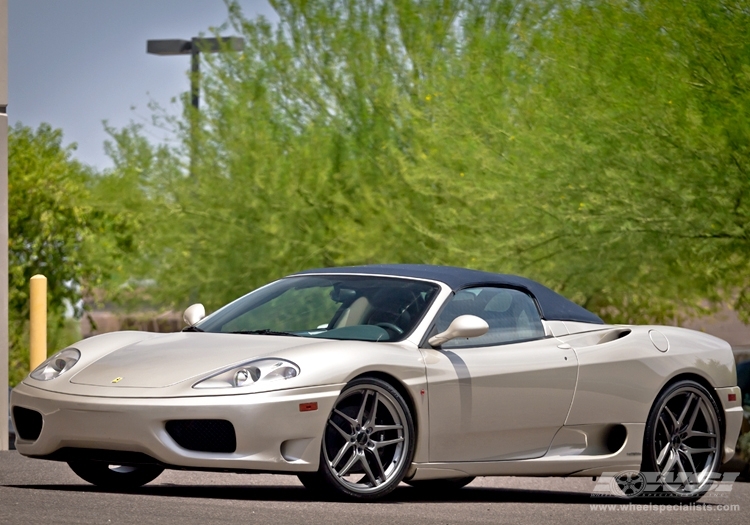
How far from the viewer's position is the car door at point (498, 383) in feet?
24.3

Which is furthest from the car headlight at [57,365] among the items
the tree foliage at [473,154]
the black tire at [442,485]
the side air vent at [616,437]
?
the tree foliage at [473,154]

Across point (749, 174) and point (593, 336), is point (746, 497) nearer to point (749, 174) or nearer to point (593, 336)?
point (593, 336)

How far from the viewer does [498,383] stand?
25.2 feet

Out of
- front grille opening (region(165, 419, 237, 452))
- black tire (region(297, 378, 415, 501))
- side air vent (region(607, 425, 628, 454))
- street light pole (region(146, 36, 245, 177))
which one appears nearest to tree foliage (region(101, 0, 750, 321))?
street light pole (region(146, 36, 245, 177))

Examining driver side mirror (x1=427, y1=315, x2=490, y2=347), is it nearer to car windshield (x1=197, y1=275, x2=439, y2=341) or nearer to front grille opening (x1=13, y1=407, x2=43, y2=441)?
car windshield (x1=197, y1=275, x2=439, y2=341)

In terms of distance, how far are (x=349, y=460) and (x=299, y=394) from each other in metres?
0.49

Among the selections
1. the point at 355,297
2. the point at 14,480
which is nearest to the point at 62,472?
the point at 14,480

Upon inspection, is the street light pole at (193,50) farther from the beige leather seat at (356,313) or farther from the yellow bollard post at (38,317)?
the beige leather seat at (356,313)

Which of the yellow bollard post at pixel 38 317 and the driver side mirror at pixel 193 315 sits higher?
the driver side mirror at pixel 193 315

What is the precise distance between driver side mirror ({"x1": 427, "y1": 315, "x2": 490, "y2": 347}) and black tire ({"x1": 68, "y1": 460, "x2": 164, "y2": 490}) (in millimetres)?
1749

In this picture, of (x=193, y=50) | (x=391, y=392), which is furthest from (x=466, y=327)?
(x=193, y=50)

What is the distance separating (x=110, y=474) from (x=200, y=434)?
4.00 ft

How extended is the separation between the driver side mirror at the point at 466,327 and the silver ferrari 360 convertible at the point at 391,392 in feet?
0.04

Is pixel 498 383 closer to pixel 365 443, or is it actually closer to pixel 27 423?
pixel 365 443
